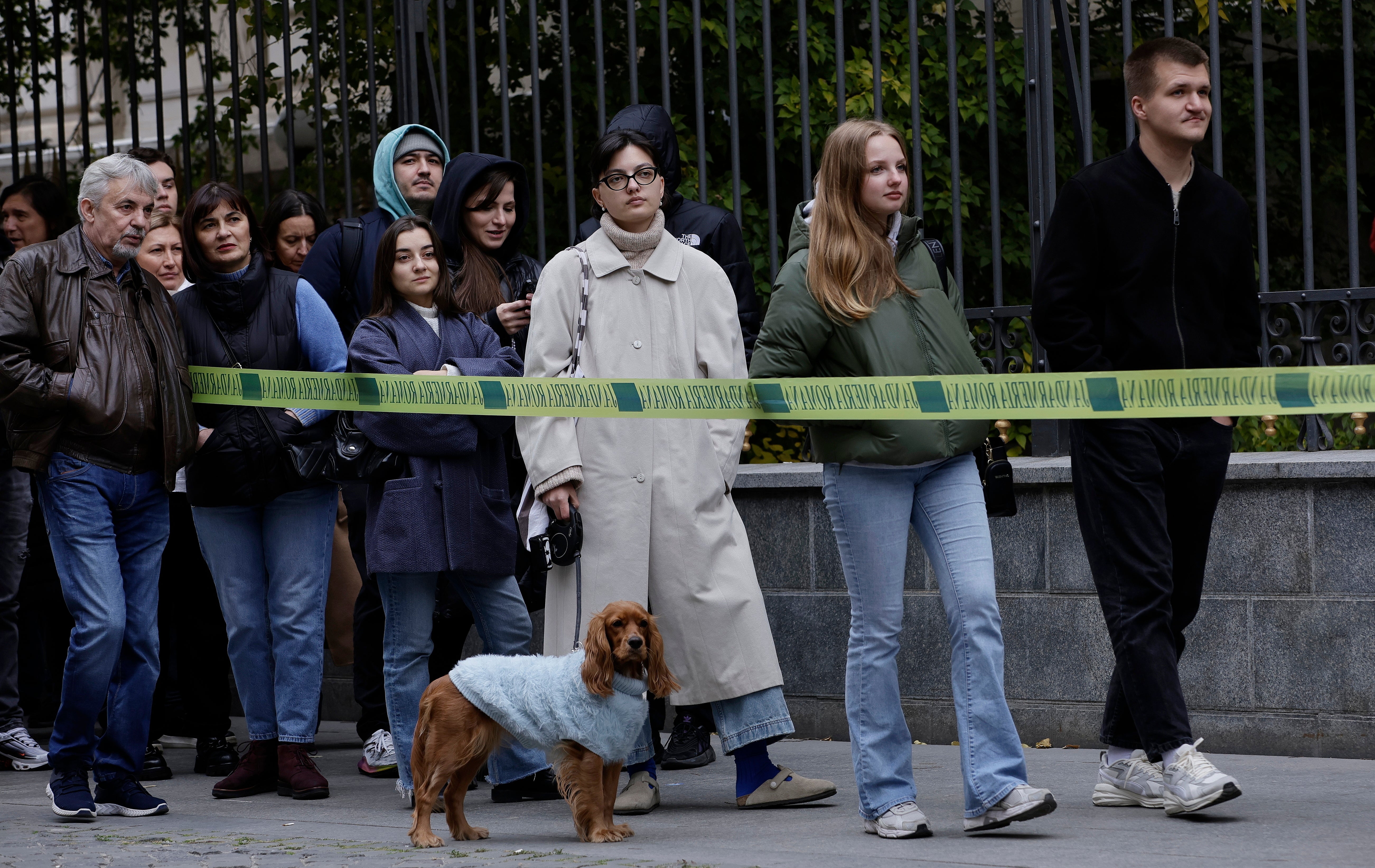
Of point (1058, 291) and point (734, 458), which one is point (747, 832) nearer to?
point (734, 458)

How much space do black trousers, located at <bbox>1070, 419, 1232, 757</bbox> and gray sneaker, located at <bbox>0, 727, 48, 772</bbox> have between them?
4319mm

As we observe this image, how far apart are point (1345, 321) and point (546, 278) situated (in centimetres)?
304

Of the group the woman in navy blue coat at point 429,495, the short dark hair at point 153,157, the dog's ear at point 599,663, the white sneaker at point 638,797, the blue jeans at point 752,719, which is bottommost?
the white sneaker at point 638,797

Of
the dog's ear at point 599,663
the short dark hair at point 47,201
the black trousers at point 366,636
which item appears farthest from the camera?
the short dark hair at point 47,201

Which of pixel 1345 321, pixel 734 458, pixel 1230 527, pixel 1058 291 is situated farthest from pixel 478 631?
pixel 1345 321

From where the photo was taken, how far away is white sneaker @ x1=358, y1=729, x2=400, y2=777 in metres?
6.31

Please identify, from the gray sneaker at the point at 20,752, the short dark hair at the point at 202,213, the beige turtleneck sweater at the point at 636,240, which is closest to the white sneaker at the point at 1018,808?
the beige turtleneck sweater at the point at 636,240

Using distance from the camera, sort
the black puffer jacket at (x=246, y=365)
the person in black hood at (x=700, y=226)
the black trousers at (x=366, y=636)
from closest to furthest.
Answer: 1. the black puffer jacket at (x=246, y=365)
2. the person in black hood at (x=700, y=226)
3. the black trousers at (x=366, y=636)

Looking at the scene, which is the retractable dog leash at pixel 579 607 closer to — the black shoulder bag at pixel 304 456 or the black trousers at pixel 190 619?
the black shoulder bag at pixel 304 456

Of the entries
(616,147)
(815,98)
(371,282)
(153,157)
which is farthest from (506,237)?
(815,98)

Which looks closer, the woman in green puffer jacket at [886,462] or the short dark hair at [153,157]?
the woman in green puffer jacket at [886,462]

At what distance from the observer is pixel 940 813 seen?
16.7 ft

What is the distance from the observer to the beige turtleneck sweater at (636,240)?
17.5 ft

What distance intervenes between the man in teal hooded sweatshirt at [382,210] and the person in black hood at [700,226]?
71cm
